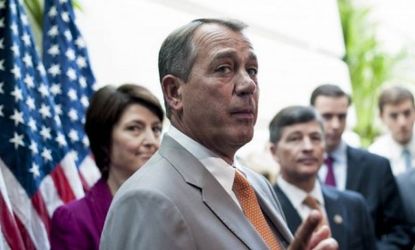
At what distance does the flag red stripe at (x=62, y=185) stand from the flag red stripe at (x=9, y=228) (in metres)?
0.45

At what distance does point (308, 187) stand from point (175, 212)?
7.54 feet

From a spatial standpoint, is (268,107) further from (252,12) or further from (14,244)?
(14,244)

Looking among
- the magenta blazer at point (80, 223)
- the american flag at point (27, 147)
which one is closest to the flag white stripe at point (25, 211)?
the american flag at point (27, 147)

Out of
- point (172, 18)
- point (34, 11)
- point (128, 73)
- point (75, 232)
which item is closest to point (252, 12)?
point (172, 18)

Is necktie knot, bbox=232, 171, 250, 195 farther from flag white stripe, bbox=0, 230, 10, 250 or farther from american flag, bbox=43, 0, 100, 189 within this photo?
american flag, bbox=43, 0, 100, 189

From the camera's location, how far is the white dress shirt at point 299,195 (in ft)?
12.6

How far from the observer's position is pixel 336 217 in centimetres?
390

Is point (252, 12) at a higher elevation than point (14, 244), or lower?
higher

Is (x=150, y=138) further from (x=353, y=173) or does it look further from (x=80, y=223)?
(x=353, y=173)

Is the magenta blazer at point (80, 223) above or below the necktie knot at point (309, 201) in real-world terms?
above

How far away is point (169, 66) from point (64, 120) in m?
1.99

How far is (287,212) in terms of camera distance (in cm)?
379

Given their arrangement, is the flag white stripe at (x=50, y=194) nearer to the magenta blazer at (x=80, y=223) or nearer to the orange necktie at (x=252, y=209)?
the magenta blazer at (x=80, y=223)

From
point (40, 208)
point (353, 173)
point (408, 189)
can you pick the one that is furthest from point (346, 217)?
point (40, 208)
